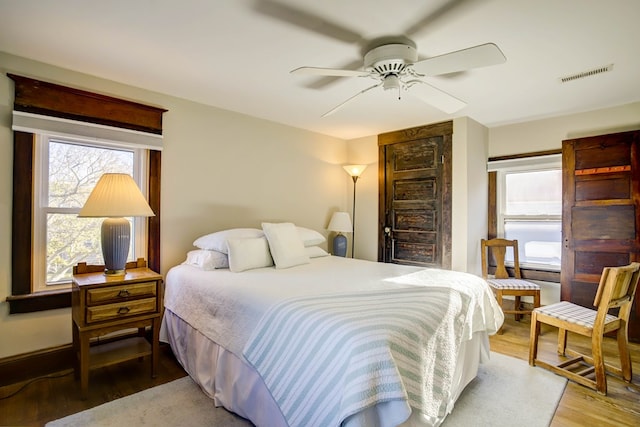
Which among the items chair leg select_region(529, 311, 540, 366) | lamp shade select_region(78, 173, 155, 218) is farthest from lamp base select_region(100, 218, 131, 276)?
chair leg select_region(529, 311, 540, 366)

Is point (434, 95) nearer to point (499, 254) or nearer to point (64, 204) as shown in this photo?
point (499, 254)

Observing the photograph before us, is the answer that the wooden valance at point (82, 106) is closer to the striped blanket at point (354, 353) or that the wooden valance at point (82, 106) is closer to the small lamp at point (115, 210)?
the small lamp at point (115, 210)

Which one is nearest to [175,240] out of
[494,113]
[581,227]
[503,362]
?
[503,362]

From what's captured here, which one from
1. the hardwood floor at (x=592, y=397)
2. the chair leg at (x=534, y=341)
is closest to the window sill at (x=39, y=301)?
the hardwood floor at (x=592, y=397)

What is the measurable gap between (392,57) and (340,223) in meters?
2.49

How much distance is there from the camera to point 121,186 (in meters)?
2.26

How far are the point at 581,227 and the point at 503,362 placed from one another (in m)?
1.72

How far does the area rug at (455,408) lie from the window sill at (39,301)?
2.92 ft

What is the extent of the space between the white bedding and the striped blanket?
15 cm

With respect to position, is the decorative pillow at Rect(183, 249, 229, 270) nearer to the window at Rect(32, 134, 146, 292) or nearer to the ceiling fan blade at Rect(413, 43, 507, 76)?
the window at Rect(32, 134, 146, 292)

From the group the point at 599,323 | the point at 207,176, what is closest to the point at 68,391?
the point at 207,176

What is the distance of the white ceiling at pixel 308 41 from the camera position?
1.66 metres

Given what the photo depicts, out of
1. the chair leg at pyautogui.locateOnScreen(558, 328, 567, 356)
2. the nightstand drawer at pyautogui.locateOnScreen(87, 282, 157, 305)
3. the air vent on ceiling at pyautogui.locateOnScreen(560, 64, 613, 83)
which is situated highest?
the air vent on ceiling at pyautogui.locateOnScreen(560, 64, 613, 83)

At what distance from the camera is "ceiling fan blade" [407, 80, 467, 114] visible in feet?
7.09
